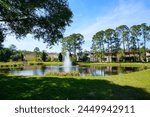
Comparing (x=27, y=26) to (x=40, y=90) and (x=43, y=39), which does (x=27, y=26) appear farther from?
(x=40, y=90)

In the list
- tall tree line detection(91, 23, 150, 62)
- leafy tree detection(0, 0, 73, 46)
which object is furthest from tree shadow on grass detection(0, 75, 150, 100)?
tall tree line detection(91, 23, 150, 62)

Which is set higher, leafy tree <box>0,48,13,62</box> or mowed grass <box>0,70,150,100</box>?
leafy tree <box>0,48,13,62</box>

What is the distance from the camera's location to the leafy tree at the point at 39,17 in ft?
51.0

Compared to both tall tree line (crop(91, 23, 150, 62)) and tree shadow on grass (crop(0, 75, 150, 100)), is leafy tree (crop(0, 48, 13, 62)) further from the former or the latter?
tree shadow on grass (crop(0, 75, 150, 100))

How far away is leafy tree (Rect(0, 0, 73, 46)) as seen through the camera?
15.5 meters

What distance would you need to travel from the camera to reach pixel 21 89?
43.1ft

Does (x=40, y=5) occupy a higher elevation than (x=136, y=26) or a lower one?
lower

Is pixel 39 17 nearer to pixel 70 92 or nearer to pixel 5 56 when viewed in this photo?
pixel 70 92

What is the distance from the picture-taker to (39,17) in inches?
658

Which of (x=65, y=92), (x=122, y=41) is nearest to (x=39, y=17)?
(x=65, y=92)

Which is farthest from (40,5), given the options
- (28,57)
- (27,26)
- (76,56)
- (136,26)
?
(28,57)

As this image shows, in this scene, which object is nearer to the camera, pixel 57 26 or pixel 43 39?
pixel 57 26

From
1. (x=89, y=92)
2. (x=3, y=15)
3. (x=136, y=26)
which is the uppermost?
(x=136, y=26)

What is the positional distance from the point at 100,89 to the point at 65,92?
2193 mm
